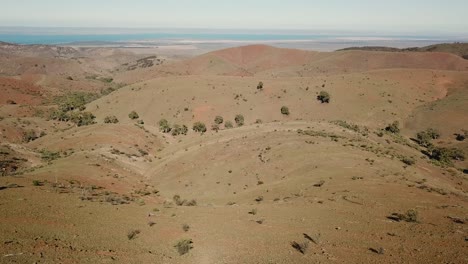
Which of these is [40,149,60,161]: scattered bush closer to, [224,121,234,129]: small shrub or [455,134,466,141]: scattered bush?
[224,121,234,129]: small shrub

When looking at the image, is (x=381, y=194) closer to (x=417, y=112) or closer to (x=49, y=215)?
(x=49, y=215)

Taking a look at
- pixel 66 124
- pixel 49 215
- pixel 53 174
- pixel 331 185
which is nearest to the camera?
pixel 49 215

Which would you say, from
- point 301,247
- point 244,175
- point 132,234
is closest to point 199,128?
point 244,175

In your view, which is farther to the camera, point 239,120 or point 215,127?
point 239,120

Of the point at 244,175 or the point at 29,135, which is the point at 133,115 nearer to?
the point at 29,135

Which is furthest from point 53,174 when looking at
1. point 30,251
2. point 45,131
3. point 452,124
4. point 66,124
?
point 452,124

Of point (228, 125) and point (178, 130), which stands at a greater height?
point (228, 125)
